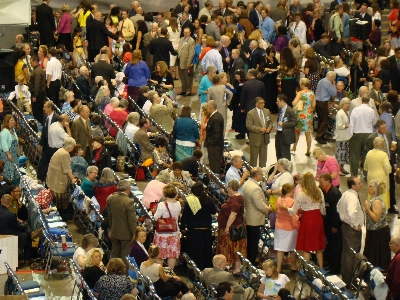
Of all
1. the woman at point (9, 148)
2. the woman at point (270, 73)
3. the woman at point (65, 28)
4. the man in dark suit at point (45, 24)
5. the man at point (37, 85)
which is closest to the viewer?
the woman at point (9, 148)

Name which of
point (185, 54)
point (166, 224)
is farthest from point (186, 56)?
point (166, 224)

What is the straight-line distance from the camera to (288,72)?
1956 cm

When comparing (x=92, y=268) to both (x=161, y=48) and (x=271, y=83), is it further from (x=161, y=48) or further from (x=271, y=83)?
(x=161, y=48)

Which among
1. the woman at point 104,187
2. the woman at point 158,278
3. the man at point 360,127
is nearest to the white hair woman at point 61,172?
the woman at point 104,187

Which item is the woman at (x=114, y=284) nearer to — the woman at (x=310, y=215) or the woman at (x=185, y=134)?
the woman at (x=310, y=215)

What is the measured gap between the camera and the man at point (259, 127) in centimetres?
1700

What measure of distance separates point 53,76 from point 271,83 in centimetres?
415

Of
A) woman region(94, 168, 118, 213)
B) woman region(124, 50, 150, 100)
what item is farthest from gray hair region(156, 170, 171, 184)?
woman region(124, 50, 150, 100)

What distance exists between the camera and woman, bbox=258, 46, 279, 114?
20.1 metres

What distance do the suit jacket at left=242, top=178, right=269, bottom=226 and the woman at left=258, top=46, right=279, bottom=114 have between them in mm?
6060

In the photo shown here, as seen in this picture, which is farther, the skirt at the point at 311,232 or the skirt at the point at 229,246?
the skirt at the point at 229,246

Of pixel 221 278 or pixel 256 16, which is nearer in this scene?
pixel 221 278

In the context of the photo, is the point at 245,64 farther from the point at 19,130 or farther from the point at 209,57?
the point at 19,130

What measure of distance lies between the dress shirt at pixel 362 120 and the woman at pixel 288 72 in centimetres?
263
